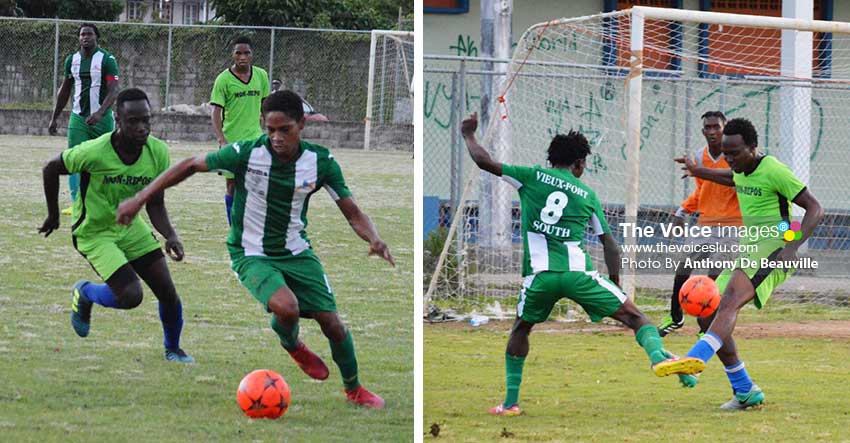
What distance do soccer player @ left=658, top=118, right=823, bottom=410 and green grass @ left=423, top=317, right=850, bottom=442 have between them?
0.32 m

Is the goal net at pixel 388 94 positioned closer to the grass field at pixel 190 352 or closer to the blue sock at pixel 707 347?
the grass field at pixel 190 352

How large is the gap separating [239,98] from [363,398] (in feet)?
18.2

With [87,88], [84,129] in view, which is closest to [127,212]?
[84,129]

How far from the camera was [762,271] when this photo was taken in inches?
268

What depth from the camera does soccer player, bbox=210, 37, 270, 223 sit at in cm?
1112

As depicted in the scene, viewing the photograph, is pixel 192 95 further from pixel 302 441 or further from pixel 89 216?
pixel 302 441

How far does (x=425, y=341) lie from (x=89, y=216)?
132 inches

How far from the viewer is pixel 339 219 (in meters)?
13.2

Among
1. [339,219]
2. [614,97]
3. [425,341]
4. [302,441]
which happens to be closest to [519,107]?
[614,97]

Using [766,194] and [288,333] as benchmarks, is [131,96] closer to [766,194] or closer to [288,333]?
[288,333]

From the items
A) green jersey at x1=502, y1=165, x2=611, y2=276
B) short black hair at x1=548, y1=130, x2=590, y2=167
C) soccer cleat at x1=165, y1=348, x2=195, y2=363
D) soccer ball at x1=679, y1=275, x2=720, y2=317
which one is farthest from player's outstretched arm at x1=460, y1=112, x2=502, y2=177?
soccer ball at x1=679, y1=275, x2=720, y2=317

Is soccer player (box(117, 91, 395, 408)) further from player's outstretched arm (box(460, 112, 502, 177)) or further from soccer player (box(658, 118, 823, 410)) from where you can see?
soccer player (box(658, 118, 823, 410))

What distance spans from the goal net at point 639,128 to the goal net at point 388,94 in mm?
6755

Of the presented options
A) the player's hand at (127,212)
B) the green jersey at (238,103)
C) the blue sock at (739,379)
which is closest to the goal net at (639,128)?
the green jersey at (238,103)
